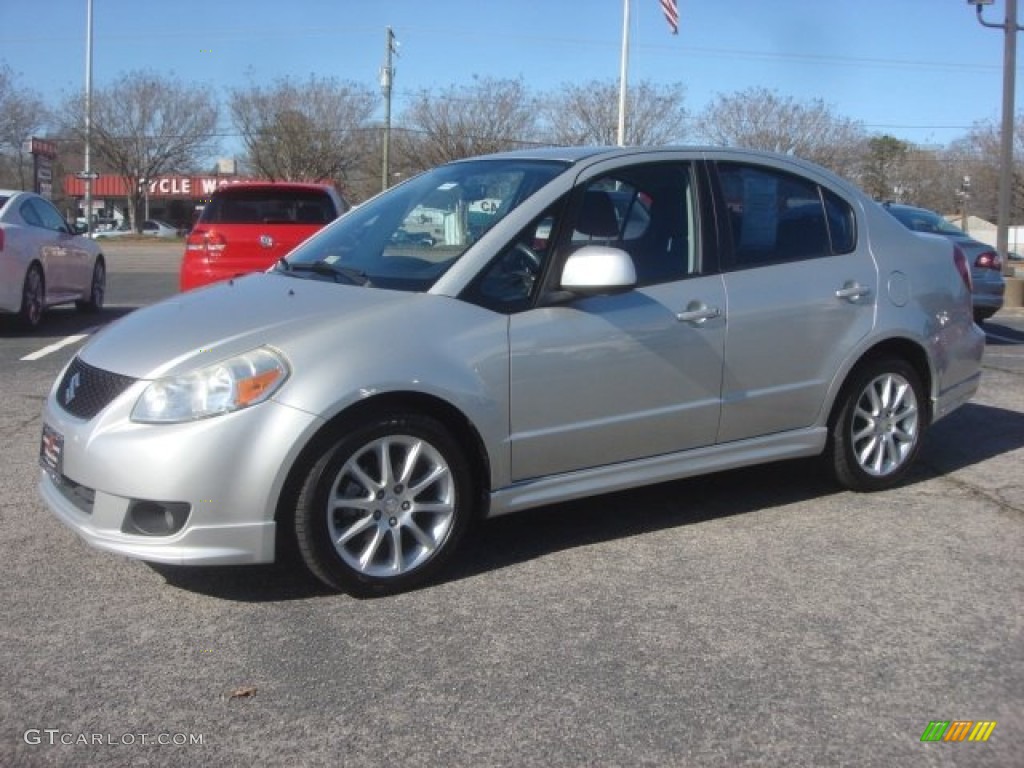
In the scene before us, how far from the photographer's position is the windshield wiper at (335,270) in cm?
444

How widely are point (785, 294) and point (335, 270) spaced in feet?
6.82

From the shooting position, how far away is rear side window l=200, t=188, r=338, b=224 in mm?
10664

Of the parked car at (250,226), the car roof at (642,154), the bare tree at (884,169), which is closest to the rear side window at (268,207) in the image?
the parked car at (250,226)

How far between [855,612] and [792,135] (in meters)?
33.3

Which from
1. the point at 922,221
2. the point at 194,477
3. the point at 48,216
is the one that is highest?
the point at 922,221

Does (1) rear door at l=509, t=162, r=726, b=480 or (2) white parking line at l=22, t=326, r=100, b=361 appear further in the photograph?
(2) white parking line at l=22, t=326, r=100, b=361

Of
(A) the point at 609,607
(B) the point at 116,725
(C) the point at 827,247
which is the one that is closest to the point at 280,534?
(B) the point at 116,725

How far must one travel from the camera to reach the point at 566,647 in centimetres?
357

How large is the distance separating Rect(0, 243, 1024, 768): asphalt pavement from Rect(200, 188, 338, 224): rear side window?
5971 mm

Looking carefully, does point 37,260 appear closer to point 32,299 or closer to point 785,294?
point 32,299

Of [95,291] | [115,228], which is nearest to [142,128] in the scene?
[115,228]

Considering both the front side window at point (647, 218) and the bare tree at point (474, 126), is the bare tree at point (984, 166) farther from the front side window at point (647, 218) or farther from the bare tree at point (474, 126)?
the front side window at point (647, 218)

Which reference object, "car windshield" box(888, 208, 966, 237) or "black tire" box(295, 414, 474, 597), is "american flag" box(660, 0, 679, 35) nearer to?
"car windshield" box(888, 208, 966, 237)

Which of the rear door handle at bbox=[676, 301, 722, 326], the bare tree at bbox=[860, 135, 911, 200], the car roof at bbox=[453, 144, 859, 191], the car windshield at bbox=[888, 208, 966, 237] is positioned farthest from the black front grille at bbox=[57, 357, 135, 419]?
the bare tree at bbox=[860, 135, 911, 200]
